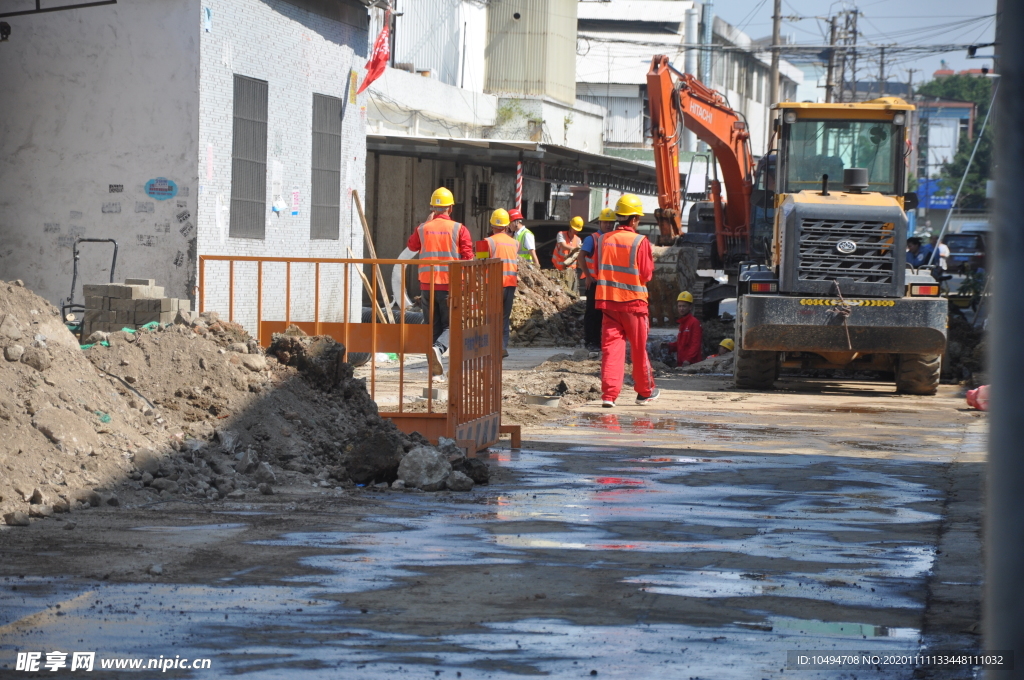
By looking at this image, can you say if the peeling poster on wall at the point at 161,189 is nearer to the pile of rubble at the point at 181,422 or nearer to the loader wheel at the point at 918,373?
the pile of rubble at the point at 181,422

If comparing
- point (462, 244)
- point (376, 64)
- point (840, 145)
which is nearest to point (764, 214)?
point (840, 145)

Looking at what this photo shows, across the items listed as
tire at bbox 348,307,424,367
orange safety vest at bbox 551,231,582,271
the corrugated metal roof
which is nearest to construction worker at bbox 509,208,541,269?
orange safety vest at bbox 551,231,582,271

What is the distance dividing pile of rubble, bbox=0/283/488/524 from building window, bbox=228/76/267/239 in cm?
451

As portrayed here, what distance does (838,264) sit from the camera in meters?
13.9

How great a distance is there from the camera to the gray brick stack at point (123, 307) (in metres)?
11.0

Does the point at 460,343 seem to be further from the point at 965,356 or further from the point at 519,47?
the point at 519,47

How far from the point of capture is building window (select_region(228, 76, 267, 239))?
13625mm

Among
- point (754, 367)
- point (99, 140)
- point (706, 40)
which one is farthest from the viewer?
point (706, 40)

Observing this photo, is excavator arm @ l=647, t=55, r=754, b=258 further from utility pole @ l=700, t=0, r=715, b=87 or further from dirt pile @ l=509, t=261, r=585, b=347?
utility pole @ l=700, t=0, r=715, b=87

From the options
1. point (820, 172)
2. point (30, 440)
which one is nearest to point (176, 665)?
point (30, 440)

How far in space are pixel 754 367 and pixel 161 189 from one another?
6.77 m

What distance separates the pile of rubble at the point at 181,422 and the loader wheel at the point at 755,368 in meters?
6.48

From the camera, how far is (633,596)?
5.18 metres

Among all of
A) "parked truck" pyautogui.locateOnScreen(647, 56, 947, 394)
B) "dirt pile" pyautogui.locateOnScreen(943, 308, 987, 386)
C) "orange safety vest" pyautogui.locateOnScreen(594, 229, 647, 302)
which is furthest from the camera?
"dirt pile" pyautogui.locateOnScreen(943, 308, 987, 386)
